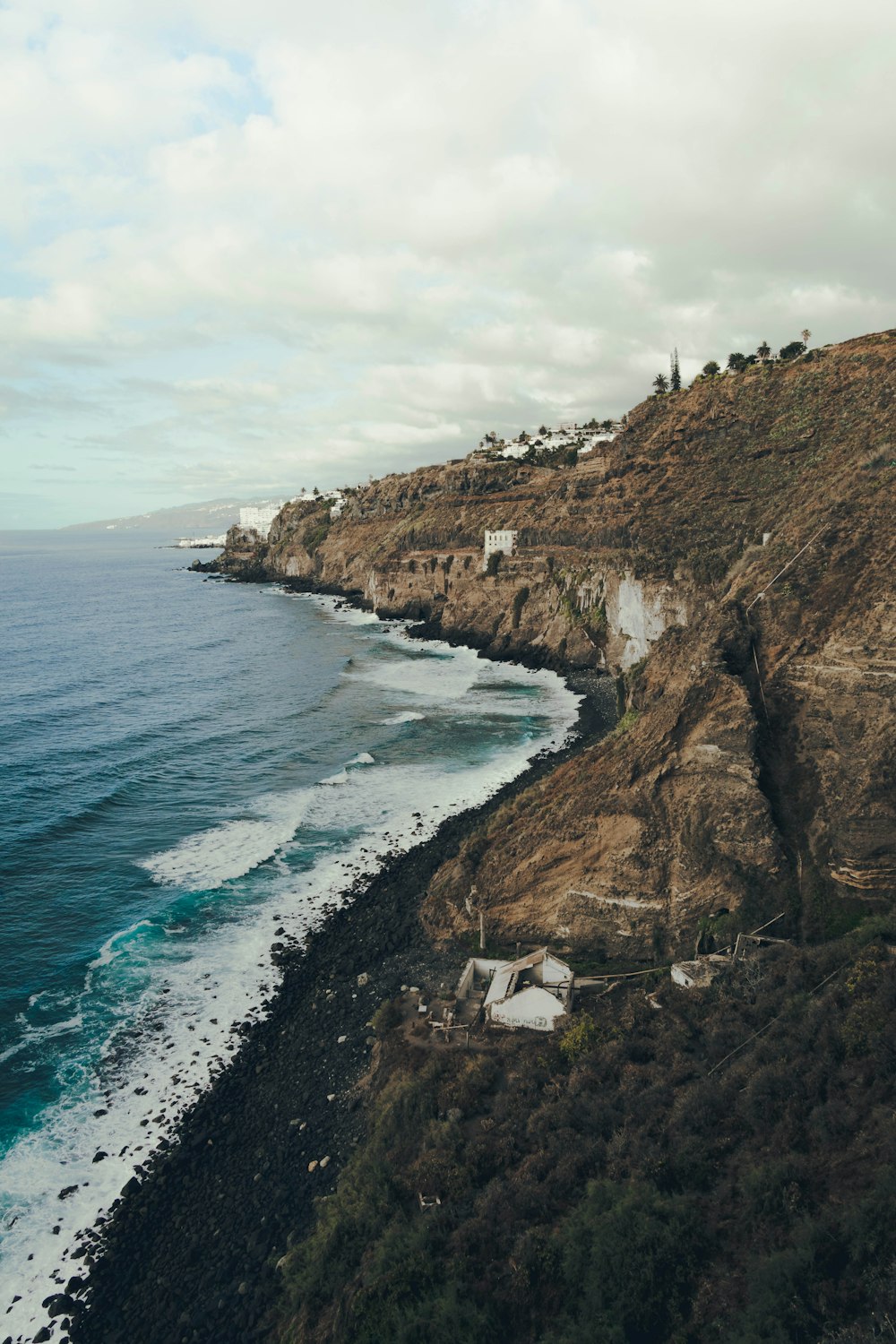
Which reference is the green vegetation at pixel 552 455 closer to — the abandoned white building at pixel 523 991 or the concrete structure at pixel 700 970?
the abandoned white building at pixel 523 991

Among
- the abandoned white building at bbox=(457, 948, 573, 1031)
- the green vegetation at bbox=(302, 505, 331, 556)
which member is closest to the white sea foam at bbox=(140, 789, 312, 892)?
the abandoned white building at bbox=(457, 948, 573, 1031)

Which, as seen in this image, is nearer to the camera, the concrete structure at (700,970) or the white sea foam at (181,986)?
the white sea foam at (181,986)

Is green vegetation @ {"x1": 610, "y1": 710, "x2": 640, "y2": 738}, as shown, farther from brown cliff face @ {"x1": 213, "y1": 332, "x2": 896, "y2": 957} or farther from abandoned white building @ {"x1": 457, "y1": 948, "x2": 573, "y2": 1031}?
abandoned white building @ {"x1": 457, "y1": 948, "x2": 573, "y2": 1031}

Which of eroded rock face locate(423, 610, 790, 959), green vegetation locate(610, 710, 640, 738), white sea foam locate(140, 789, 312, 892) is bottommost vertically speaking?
white sea foam locate(140, 789, 312, 892)

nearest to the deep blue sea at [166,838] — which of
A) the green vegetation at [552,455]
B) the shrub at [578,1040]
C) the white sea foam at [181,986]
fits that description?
the white sea foam at [181,986]

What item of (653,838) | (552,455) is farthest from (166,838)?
(552,455)

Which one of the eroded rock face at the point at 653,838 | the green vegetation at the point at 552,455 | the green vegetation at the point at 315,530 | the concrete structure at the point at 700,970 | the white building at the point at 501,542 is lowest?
the concrete structure at the point at 700,970
